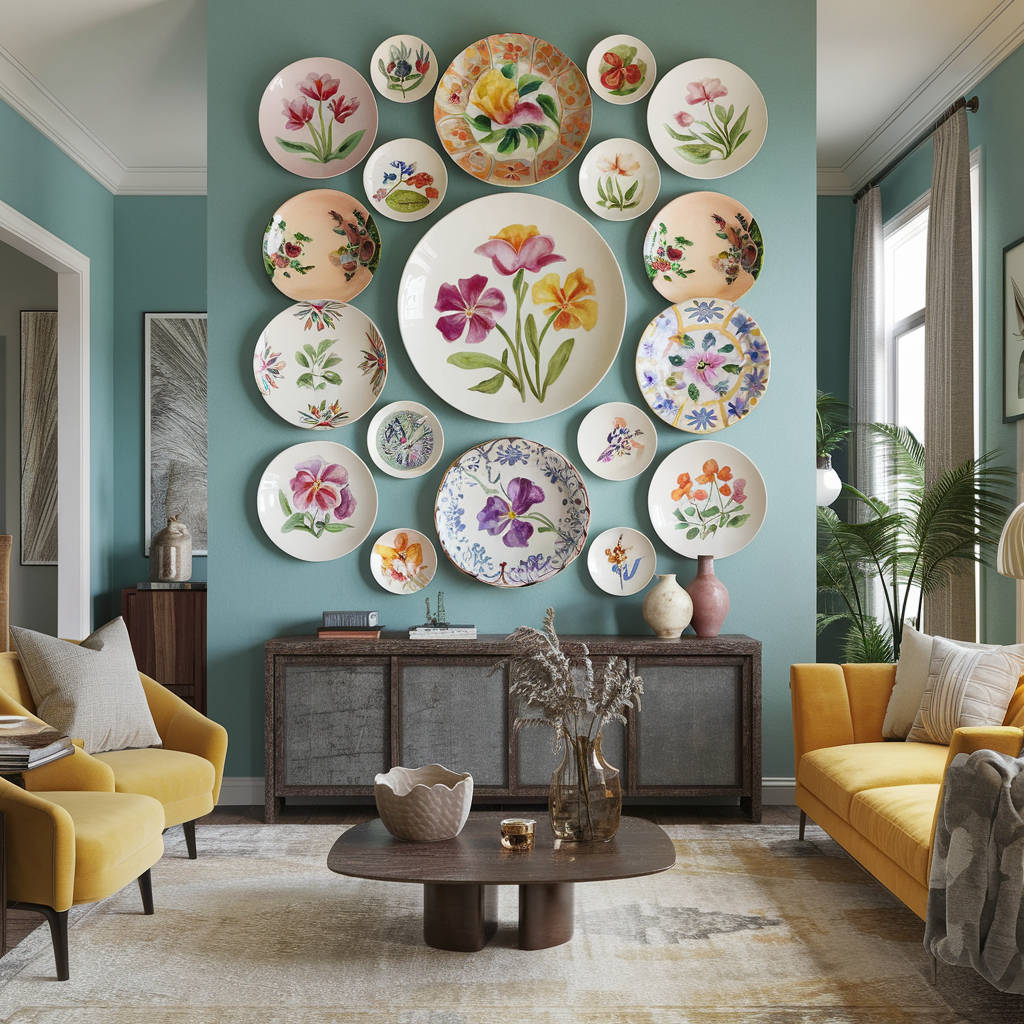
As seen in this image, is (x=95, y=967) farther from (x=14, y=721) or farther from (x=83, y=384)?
Answer: (x=83, y=384)

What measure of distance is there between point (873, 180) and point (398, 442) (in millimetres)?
3032

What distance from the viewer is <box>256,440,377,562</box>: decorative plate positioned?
3.94m

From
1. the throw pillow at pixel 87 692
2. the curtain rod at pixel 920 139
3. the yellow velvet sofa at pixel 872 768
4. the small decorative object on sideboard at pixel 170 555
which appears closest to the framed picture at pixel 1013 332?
the curtain rod at pixel 920 139

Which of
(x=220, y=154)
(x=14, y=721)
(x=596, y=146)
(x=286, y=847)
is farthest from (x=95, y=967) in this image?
(x=596, y=146)

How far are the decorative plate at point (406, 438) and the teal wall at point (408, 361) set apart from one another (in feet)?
0.20

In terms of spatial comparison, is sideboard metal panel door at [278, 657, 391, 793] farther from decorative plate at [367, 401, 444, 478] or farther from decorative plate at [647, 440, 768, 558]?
decorative plate at [647, 440, 768, 558]

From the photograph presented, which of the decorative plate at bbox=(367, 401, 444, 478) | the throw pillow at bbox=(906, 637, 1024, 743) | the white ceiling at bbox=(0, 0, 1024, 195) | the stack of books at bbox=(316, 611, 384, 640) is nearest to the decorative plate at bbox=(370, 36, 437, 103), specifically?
the white ceiling at bbox=(0, 0, 1024, 195)

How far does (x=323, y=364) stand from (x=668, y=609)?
1646 mm

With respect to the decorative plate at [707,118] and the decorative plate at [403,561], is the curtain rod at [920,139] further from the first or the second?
the decorative plate at [403,561]

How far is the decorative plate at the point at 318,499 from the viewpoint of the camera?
3.94 metres

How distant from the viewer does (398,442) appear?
13.0 feet

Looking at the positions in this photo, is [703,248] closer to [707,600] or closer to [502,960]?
[707,600]

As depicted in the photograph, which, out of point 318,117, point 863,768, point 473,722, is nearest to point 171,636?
point 473,722

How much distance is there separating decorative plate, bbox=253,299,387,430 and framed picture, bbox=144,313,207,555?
6.14 feet
